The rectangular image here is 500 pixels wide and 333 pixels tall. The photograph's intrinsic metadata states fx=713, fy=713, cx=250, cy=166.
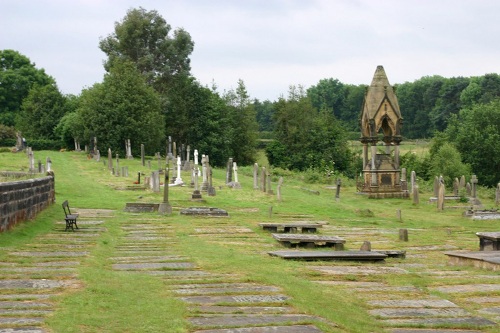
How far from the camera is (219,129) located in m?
71.5

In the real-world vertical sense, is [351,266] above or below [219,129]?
below

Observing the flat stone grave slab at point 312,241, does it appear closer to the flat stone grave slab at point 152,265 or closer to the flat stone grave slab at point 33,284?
the flat stone grave slab at point 152,265

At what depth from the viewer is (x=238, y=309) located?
9094mm

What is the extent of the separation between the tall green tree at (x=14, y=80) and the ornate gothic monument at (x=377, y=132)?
5411 centimetres

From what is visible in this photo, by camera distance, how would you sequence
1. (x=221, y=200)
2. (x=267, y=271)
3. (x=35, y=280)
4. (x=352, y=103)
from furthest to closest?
(x=352, y=103) → (x=221, y=200) → (x=267, y=271) → (x=35, y=280)

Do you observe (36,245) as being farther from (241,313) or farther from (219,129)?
(219,129)

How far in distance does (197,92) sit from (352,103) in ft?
184

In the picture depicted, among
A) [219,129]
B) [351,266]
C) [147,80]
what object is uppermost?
[147,80]

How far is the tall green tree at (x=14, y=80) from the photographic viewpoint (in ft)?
284

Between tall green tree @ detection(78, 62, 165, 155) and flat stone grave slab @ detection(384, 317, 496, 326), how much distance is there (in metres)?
51.1

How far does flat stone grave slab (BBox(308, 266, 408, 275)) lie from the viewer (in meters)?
13.1

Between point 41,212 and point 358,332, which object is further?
point 41,212

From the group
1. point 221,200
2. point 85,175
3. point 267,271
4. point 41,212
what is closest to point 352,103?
point 85,175

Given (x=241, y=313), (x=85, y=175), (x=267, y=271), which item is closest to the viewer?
(x=241, y=313)
